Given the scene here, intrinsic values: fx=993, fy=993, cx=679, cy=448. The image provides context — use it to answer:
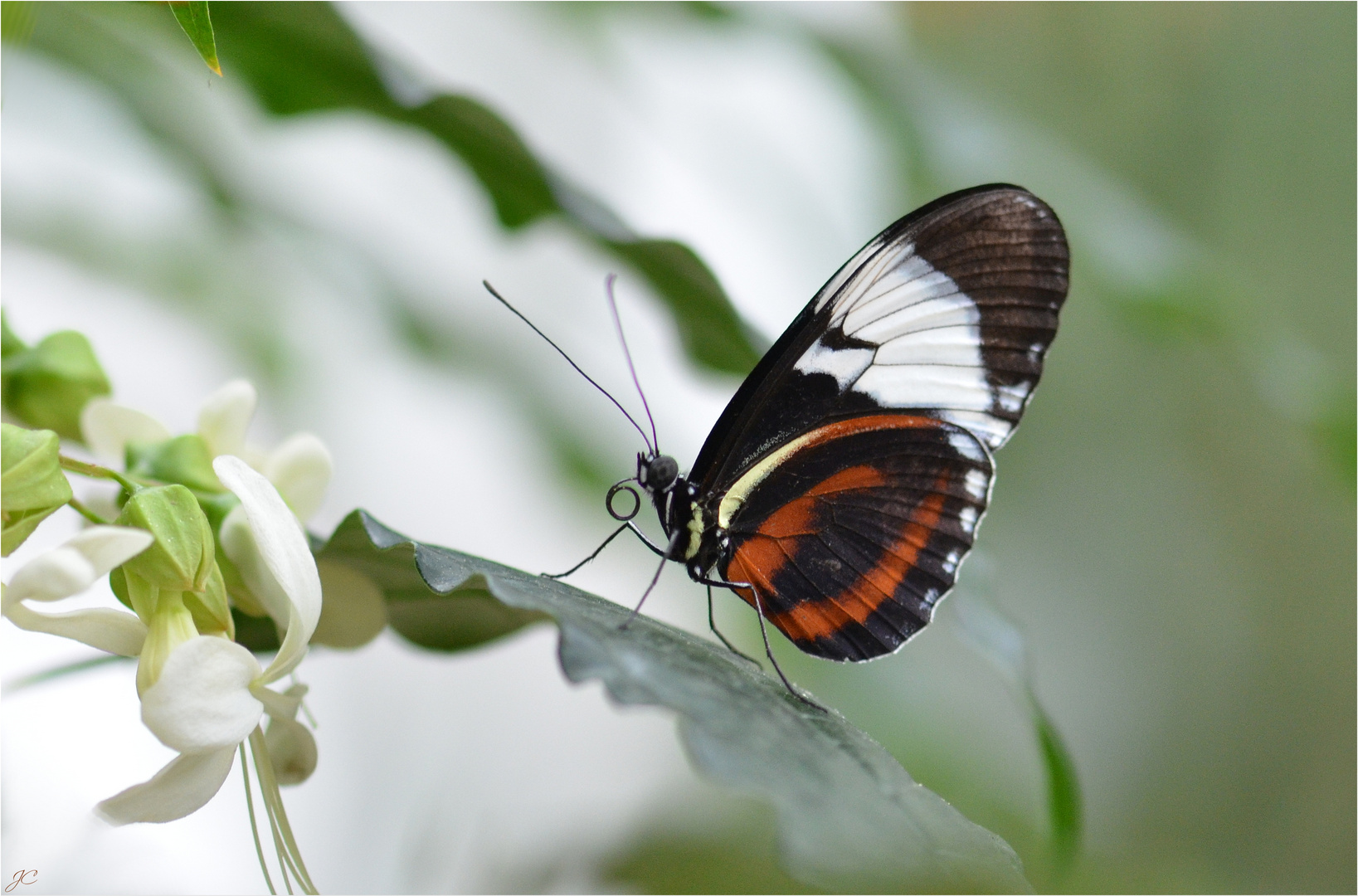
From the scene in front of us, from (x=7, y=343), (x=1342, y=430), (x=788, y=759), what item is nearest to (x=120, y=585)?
(x=7, y=343)

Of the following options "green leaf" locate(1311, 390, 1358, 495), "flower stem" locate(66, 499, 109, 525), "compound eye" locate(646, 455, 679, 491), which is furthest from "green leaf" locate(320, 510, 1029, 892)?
"green leaf" locate(1311, 390, 1358, 495)

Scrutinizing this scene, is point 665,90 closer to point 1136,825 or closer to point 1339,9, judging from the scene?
point 1339,9

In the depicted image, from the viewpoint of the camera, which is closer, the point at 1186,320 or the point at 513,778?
the point at 1186,320

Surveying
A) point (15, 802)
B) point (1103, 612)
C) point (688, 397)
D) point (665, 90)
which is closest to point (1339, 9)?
point (1103, 612)
